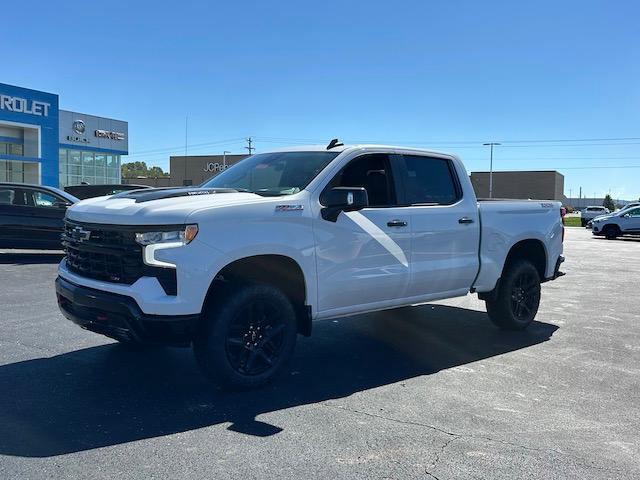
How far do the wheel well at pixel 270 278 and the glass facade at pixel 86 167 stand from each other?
4258 centimetres

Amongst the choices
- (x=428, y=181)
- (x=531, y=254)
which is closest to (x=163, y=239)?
(x=428, y=181)

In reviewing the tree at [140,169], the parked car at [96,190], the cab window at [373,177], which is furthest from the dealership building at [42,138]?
the tree at [140,169]

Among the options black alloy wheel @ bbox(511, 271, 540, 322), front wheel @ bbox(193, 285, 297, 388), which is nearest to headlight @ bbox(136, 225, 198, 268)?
front wheel @ bbox(193, 285, 297, 388)

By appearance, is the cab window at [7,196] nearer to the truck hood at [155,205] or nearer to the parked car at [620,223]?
the truck hood at [155,205]

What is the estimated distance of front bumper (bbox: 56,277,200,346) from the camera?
166 inches

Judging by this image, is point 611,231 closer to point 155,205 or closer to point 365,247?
point 365,247

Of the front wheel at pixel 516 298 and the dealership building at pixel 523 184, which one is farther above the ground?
the dealership building at pixel 523 184

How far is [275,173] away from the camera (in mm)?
5637

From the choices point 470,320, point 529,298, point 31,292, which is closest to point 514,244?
point 529,298

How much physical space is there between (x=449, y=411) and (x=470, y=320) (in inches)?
145

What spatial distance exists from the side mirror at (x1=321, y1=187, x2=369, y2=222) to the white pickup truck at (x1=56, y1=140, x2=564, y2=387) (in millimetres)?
12

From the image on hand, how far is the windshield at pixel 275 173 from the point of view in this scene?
5.34 metres

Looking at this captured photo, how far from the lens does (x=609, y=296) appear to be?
10148 mm

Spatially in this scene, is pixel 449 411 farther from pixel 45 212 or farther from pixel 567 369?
pixel 45 212
